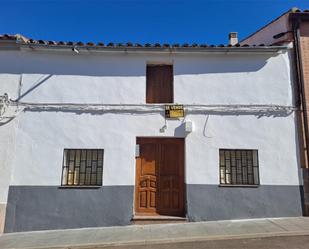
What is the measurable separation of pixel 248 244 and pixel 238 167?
8.21 feet

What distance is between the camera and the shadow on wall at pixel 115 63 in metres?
7.35

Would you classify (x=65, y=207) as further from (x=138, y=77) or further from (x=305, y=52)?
(x=305, y=52)

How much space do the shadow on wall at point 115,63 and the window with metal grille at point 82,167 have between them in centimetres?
245

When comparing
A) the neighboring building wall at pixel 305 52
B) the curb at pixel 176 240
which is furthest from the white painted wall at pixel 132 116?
the curb at pixel 176 240

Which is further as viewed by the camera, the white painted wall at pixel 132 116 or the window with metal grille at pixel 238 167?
the window with metal grille at pixel 238 167

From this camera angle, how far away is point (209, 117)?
7.26 metres

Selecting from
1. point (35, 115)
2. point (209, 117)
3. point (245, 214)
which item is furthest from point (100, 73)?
point (245, 214)

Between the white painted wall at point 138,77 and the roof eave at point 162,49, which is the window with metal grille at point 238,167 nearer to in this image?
the white painted wall at point 138,77

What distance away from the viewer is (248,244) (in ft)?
17.0

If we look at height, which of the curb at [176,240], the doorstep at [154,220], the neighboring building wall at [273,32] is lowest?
the curb at [176,240]

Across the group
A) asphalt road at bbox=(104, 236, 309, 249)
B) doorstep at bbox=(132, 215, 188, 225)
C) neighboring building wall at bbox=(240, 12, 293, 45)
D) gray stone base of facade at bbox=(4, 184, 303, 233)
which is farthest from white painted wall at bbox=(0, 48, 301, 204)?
asphalt road at bbox=(104, 236, 309, 249)

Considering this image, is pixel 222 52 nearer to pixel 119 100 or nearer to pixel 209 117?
pixel 209 117

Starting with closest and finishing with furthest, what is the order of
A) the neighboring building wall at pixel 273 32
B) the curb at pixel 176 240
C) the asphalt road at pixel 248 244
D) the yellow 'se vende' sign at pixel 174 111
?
1. the asphalt road at pixel 248 244
2. the curb at pixel 176 240
3. the yellow 'se vende' sign at pixel 174 111
4. the neighboring building wall at pixel 273 32

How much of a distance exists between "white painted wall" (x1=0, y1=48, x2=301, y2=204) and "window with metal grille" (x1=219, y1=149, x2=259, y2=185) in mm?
220
